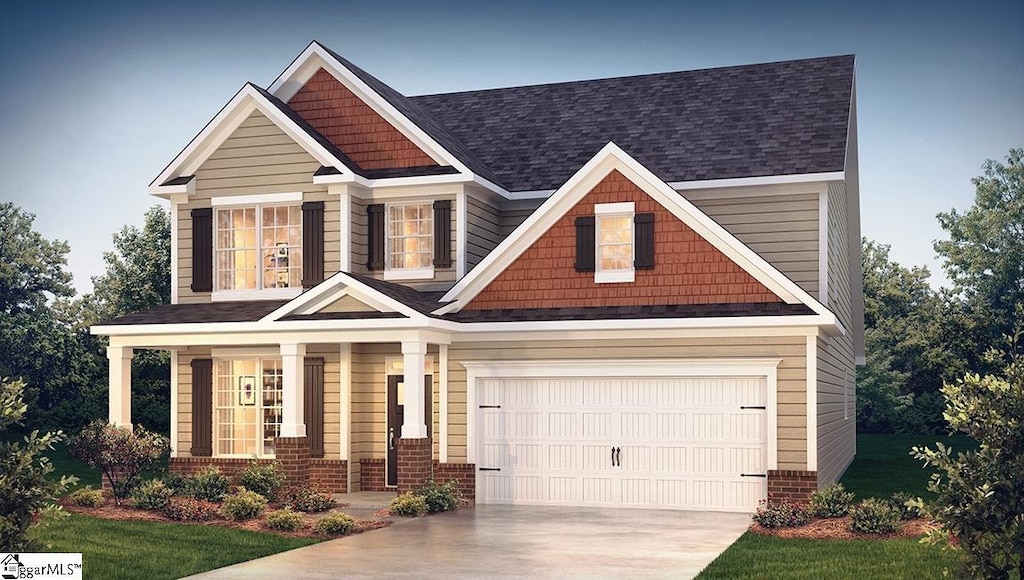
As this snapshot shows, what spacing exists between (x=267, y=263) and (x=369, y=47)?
30029 mm

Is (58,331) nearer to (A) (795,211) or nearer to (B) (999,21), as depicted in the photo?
(A) (795,211)

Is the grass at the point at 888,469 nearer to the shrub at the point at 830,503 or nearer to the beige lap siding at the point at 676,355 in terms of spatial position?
the shrub at the point at 830,503

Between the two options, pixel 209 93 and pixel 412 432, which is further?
pixel 209 93

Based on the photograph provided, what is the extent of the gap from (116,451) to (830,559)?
466 inches

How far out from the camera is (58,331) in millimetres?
43969

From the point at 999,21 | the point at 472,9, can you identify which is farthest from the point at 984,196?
the point at 472,9

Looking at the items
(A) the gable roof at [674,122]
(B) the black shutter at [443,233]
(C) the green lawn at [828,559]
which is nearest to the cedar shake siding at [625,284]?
(B) the black shutter at [443,233]

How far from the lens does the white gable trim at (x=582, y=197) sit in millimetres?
20125

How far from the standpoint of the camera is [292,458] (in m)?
20.9

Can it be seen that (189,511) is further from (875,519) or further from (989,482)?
(989,482)

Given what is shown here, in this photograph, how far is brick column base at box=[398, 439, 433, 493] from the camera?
20.3 meters

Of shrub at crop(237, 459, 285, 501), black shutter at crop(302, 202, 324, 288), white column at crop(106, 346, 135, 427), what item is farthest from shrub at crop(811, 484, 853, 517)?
white column at crop(106, 346, 135, 427)

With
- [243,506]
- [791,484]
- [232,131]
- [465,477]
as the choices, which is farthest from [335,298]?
[791,484]

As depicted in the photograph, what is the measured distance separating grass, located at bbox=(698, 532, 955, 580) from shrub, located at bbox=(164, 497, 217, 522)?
25.5ft
